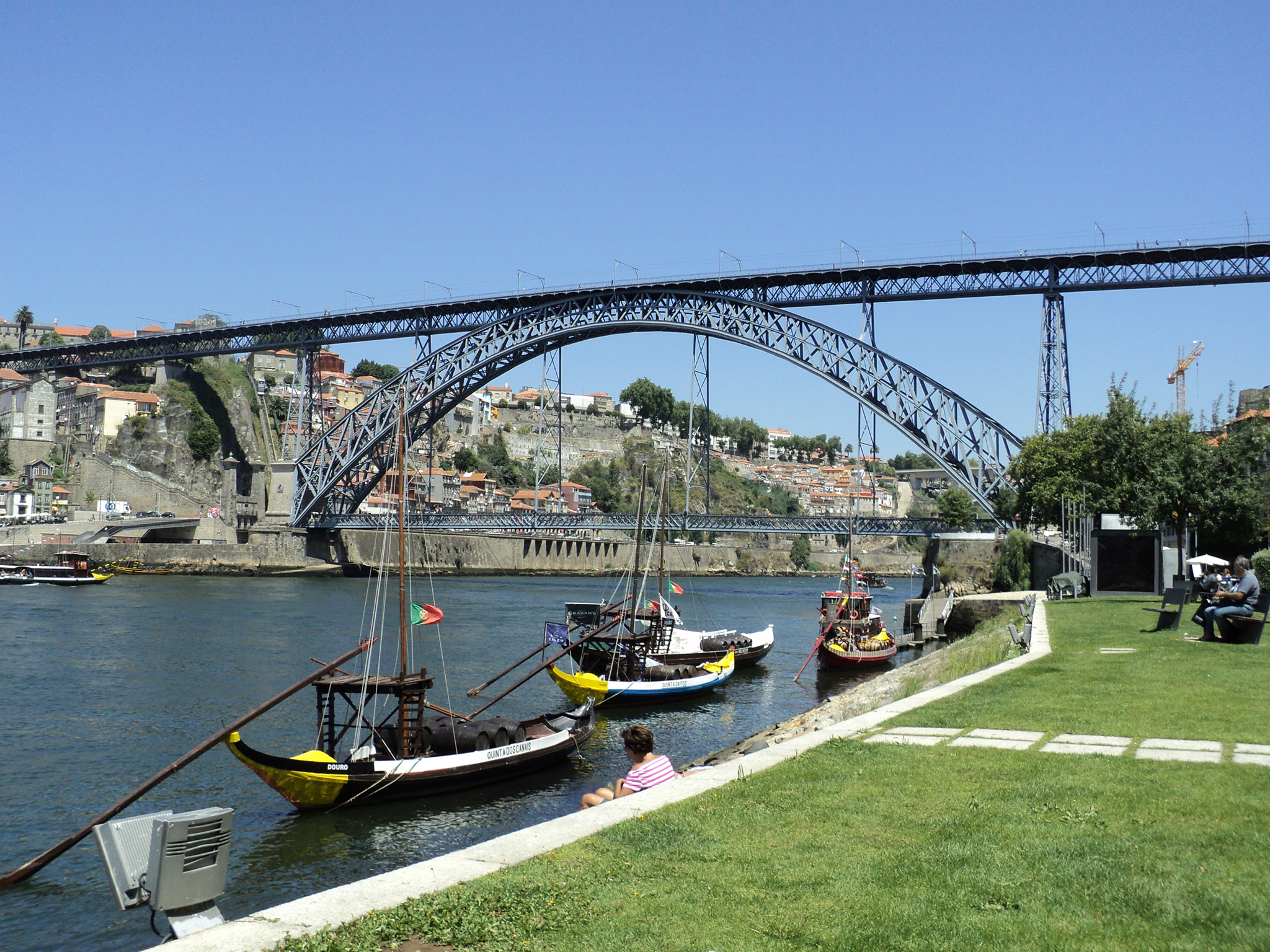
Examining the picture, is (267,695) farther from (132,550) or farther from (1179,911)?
(132,550)

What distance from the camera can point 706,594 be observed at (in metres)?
72.1

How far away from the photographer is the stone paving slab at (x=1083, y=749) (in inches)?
304

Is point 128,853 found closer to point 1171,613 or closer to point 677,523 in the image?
point 1171,613

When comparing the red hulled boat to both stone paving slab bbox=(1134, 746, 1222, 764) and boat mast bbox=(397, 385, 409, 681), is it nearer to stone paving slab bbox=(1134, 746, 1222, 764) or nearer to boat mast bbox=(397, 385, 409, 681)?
boat mast bbox=(397, 385, 409, 681)

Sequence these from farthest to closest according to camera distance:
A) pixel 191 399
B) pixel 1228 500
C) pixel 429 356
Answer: pixel 191 399
pixel 429 356
pixel 1228 500

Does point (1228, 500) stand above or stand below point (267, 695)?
above

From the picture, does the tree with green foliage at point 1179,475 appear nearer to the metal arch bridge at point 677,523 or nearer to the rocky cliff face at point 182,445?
the metal arch bridge at point 677,523

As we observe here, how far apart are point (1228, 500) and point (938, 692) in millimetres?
20708

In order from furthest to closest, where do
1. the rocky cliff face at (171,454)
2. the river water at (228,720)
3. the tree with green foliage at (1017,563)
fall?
the rocky cliff face at (171,454)
the tree with green foliage at (1017,563)
the river water at (228,720)

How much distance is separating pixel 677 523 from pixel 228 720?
143 ft

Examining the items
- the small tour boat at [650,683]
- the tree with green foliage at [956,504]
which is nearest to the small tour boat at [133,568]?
the tree with green foliage at [956,504]

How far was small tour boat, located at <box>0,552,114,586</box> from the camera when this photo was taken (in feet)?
193

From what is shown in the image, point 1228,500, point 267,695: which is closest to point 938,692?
point 267,695

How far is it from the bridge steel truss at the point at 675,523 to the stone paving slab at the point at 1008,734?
4139 centimetres
